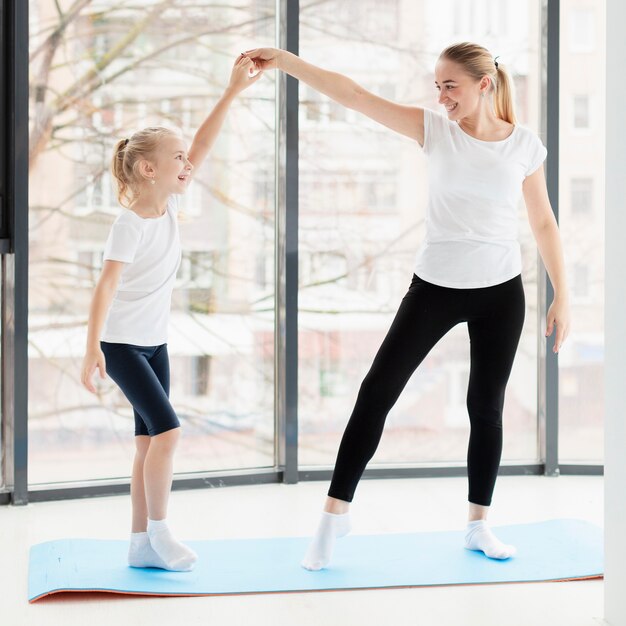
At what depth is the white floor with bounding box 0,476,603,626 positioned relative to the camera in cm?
182

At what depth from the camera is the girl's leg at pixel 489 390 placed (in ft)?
7.13

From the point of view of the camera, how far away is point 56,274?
284cm

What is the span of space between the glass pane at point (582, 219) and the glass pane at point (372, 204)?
135mm

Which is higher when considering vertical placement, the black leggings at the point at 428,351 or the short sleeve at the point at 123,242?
the short sleeve at the point at 123,242

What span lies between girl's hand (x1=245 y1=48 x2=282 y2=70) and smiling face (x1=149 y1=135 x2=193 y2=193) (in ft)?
0.95

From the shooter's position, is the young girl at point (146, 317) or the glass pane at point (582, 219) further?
the glass pane at point (582, 219)

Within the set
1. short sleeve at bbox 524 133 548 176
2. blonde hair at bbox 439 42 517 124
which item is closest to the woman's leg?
short sleeve at bbox 524 133 548 176

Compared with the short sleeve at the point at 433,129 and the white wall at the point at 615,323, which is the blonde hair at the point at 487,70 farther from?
the white wall at the point at 615,323

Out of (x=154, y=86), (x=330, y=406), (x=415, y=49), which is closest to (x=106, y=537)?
(x=330, y=406)

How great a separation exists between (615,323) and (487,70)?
2.55 ft

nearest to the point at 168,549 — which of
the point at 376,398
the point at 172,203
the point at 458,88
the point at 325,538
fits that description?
the point at 325,538

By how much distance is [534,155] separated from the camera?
219 centimetres

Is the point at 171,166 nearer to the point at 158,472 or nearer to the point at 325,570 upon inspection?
the point at 158,472

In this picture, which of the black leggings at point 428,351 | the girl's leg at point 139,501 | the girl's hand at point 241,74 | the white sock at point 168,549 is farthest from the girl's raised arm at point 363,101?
the white sock at point 168,549
